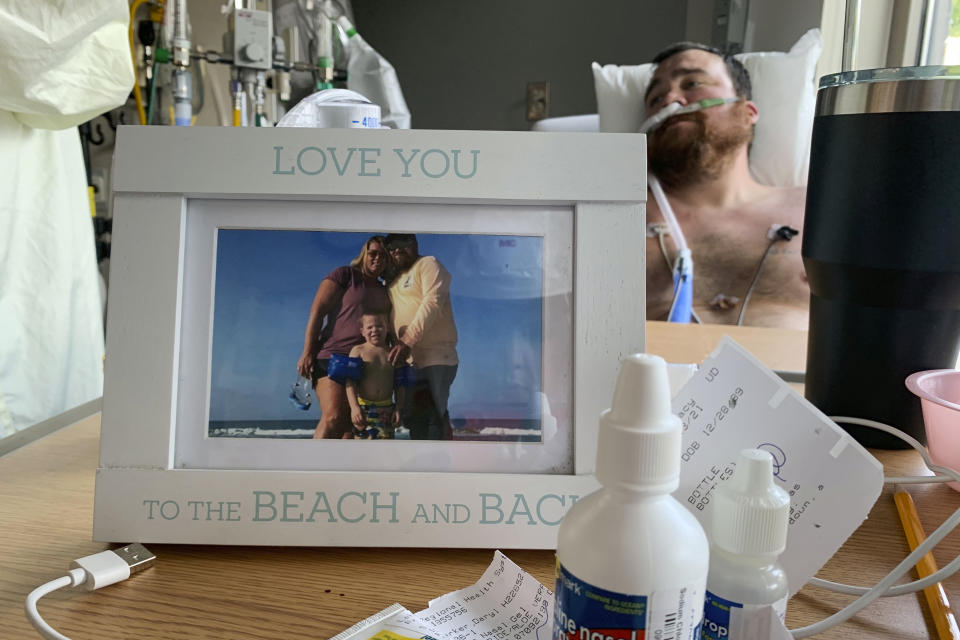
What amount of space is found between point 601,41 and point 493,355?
2.26 metres

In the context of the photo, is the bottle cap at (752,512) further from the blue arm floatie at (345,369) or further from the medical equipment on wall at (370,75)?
the medical equipment on wall at (370,75)

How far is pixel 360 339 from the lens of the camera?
1.52 ft

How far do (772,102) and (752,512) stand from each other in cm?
220

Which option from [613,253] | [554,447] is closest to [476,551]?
[554,447]

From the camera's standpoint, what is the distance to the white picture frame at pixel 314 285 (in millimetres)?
450

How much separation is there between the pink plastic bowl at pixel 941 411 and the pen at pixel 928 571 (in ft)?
0.15

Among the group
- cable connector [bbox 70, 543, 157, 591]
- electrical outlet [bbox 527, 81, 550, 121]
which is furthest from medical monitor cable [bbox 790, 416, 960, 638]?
electrical outlet [bbox 527, 81, 550, 121]

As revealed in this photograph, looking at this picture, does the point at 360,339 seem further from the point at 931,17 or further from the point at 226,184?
the point at 931,17

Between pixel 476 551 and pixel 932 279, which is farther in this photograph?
pixel 932 279

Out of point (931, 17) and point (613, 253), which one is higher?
point (931, 17)

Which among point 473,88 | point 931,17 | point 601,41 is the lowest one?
point 931,17

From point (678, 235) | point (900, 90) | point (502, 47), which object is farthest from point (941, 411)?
point (502, 47)

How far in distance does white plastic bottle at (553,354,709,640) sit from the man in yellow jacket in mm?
183

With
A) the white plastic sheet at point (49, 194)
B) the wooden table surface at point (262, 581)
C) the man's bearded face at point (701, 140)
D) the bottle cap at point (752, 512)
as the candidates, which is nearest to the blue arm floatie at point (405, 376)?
the wooden table surface at point (262, 581)
